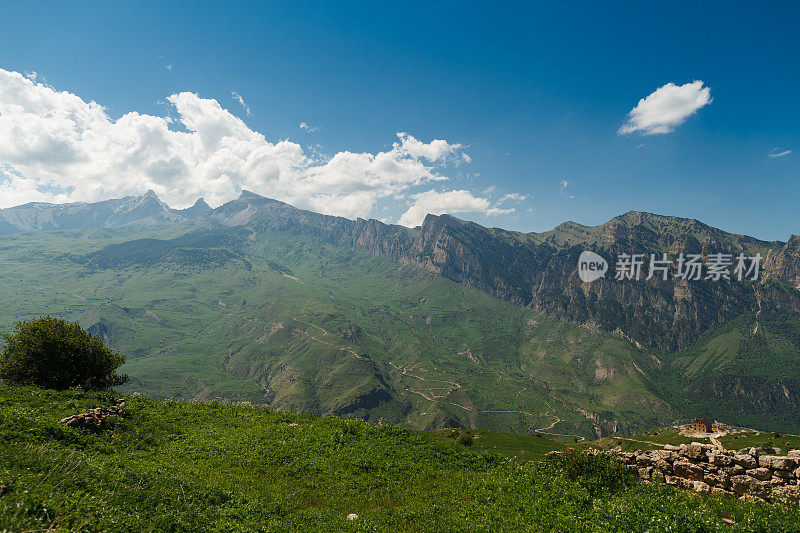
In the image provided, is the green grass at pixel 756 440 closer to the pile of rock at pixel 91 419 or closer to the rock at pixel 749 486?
the rock at pixel 749 486

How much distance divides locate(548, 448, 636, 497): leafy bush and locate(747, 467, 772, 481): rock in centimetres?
645

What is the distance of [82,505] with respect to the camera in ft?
38.8

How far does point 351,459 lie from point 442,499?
8.55m

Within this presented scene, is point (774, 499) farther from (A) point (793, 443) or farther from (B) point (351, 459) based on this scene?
(A) point (793, 443)

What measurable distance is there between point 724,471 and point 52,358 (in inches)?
2462

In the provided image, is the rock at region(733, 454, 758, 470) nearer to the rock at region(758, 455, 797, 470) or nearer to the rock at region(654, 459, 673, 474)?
the rock at region(758, 455, 797, 470)

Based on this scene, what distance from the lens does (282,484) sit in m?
22.3

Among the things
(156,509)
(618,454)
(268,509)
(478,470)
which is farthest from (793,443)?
(156,509)

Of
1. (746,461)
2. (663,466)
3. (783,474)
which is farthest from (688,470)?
(783,474)

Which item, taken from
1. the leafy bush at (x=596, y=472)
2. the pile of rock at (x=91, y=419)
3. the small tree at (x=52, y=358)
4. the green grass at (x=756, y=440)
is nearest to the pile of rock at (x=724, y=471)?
the leafy bush at (x=596, y=472)

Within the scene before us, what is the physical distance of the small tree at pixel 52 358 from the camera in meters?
35.4

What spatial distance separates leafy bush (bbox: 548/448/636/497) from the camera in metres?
19.6

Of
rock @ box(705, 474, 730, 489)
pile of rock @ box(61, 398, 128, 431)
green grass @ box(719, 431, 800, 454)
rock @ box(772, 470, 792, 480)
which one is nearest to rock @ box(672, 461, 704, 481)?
rock @ box(705, 474, 730, 489)

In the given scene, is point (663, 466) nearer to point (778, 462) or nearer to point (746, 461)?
point (746, 461)
